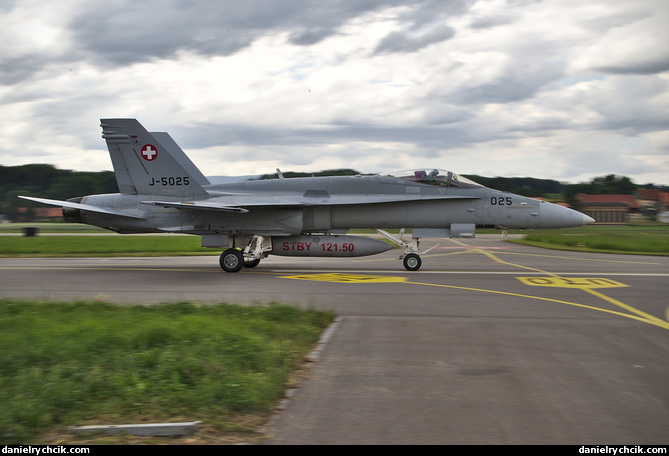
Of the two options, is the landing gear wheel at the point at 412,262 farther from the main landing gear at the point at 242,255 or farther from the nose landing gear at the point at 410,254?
the main landing gear at the point at 242,255

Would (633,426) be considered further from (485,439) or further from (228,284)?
(228,284)

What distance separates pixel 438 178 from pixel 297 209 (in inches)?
174

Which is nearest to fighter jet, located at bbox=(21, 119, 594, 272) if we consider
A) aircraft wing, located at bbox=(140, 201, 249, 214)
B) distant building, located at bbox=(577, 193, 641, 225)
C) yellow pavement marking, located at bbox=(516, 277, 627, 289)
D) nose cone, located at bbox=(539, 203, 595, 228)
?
nose cone, located at bbox=(539, 203, 595, 228)

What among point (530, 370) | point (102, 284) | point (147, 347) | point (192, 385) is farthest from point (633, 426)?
point (102, 284)

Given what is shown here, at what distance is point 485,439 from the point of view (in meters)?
3.96

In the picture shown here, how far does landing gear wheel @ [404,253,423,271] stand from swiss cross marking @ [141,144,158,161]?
8557 millimetres

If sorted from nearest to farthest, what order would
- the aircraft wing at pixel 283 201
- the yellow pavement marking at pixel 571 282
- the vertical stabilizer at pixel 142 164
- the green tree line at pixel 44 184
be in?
the yellow pavement marking at pixel 571 282 → the aircraft wing at pixel 283 201 → the vertical stabilizer at pixel 142 164 → the green tree line at pixel 44 184

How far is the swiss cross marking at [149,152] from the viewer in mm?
17156

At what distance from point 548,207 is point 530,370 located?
1169 cm

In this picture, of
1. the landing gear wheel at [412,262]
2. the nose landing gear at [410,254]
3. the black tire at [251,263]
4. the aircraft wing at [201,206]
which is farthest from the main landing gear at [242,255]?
the landing gear wheel at [412,262]

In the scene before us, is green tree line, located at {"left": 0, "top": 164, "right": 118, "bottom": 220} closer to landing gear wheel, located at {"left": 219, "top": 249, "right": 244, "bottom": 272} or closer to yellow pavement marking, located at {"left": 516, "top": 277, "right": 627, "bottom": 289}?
landing gear wheel, located at {"left": 219, "top": 249, "right": 244, "bottom": 272}

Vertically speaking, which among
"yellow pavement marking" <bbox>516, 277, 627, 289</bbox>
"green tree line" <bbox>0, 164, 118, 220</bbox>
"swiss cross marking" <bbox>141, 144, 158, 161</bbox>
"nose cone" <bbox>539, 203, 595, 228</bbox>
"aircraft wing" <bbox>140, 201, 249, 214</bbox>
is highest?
"green tree line" <bbox>0, 164, 118, 220</bbox>

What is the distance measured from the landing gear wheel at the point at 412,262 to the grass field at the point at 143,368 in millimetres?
8538

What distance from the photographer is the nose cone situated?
53.5 ft
